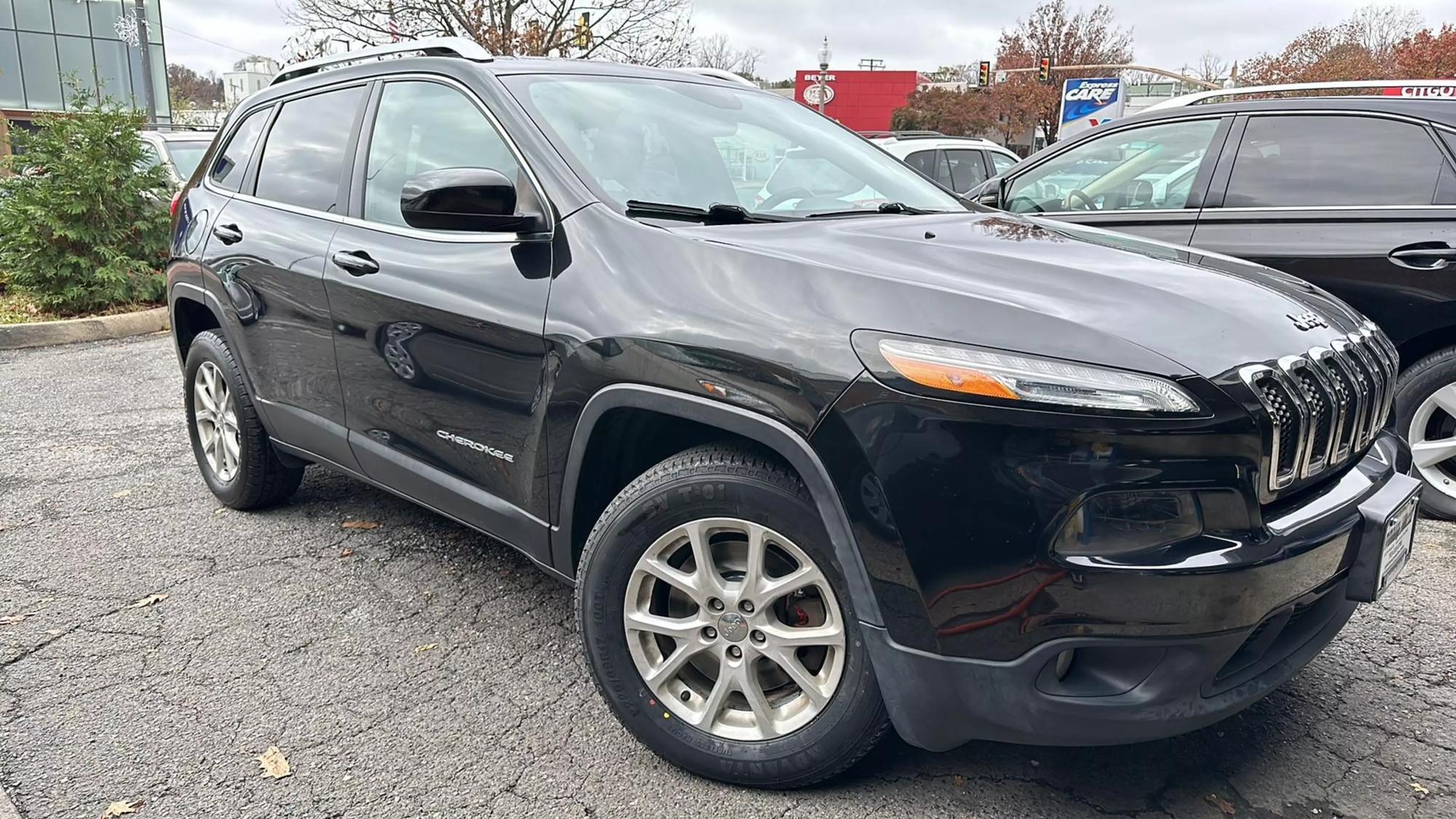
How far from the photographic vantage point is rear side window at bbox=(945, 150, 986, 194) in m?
12.8

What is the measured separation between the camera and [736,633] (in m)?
2.32

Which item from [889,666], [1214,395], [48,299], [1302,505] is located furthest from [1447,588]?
[48,299]

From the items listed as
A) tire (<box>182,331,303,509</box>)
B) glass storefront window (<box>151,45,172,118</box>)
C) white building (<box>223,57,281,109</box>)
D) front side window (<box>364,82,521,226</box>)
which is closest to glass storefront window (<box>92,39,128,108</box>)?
glass storefront window (<box>151,45,172,118</box>)

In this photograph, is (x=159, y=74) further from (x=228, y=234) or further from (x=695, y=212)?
(x=695, y=212)

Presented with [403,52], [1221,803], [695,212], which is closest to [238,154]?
[403,52]

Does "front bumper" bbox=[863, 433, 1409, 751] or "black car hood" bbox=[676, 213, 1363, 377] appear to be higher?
"black car hood" bbox=[676, 213, 1363, 377]

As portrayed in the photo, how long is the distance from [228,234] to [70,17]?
4260 cm

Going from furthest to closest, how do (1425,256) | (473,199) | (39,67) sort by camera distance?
(39,67) → (1425,256) → (473,199)

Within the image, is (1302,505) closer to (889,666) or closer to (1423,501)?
(889,666)

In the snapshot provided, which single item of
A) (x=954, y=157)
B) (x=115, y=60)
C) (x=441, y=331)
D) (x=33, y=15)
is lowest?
(x=441, y=331)

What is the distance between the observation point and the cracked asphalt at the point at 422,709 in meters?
2.38

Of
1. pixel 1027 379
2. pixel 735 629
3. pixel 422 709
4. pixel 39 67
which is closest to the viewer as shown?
pixel 1027 379

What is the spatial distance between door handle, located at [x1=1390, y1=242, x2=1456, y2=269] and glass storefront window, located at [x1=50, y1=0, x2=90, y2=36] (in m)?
44.8

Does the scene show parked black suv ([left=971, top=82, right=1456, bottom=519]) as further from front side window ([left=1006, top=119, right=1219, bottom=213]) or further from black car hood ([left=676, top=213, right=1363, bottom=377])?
black car hood ([left=676, top=213, right=1363, bottom=377])
